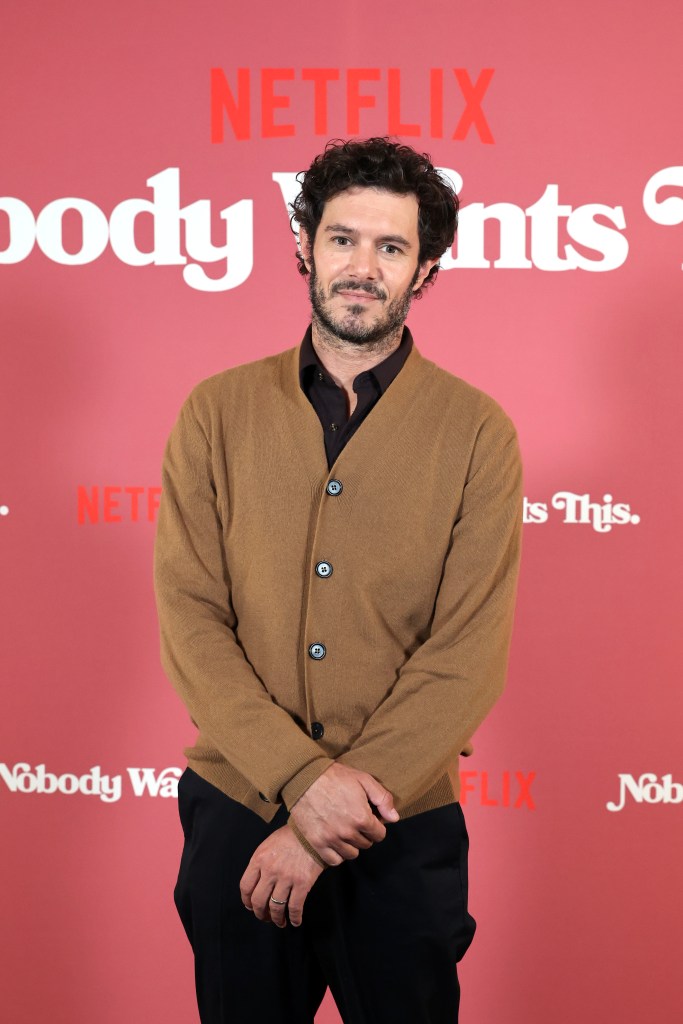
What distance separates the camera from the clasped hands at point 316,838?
54.5 inches

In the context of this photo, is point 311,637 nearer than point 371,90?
Yes

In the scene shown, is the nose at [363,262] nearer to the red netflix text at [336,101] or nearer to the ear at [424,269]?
the ear at [424,269]

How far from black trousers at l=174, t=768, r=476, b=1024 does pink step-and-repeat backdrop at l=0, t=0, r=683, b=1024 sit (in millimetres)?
798

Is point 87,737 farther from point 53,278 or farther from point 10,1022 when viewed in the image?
point 53,278

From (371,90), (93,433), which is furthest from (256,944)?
(371,90)

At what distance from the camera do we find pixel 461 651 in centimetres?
146

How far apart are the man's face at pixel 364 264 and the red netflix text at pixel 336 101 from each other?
63 cm

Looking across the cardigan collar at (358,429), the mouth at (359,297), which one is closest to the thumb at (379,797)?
the cardigan collar at (358,429)

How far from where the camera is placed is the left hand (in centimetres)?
143

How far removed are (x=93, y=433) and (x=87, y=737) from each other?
65cm

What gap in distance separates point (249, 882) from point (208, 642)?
0.32 meters

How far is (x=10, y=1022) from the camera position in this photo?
2.44 m

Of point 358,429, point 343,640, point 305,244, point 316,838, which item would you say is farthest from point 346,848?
point 305,244

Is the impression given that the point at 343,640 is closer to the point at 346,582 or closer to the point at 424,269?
the point at 346,582
